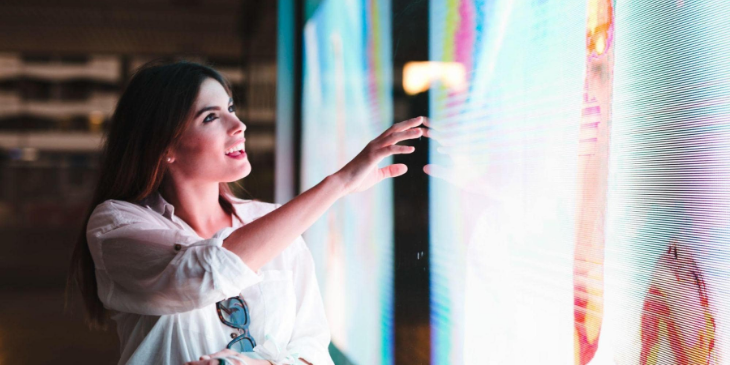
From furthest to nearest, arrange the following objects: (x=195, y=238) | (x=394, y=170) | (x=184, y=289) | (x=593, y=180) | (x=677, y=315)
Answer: (x=394, y=170), (x=195, y=238), (x=184, y=289), (x=593, y=180), (x=677, y=315)

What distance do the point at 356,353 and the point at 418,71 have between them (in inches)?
33.7

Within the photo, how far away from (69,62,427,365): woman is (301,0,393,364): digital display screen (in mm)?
196

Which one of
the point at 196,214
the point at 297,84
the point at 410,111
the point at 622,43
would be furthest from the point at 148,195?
the point at 297,84

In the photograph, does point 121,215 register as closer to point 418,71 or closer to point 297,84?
point 418,71

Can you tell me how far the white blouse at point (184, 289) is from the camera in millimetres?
1019

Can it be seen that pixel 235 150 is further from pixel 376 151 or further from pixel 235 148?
pixel 376 151

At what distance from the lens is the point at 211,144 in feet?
4.16

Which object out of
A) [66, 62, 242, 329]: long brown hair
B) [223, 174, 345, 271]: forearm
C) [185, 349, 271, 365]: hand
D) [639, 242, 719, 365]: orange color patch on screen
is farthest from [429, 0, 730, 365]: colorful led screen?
[66, 62, 242, 329]: long brown hair

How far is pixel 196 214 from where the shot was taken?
1.38 metres

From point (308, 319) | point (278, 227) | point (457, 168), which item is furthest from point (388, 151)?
point (308, 319)

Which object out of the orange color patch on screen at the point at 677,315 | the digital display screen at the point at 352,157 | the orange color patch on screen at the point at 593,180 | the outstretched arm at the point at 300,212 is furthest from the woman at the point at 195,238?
the orange color patch on screen at the point at 677,315

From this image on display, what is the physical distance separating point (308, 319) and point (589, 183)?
815 millimetres

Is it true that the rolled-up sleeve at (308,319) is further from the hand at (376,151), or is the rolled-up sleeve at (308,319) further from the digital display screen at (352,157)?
the hand at (376,151)

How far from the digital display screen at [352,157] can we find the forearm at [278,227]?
35cm
